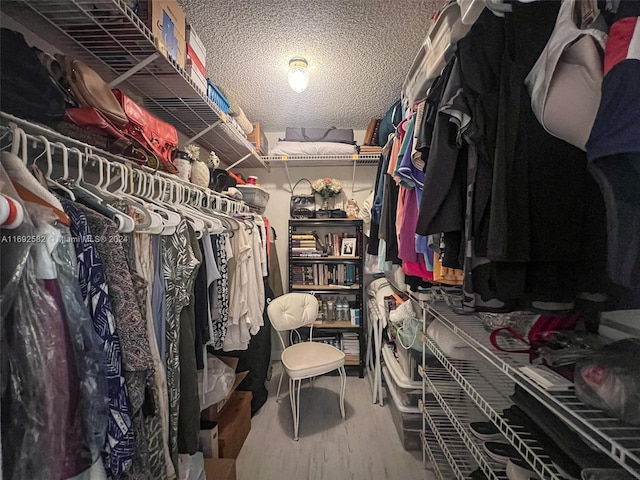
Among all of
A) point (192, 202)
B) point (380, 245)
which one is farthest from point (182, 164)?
point (380, 245)

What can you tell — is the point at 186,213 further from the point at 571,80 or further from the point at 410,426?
the point at 410,426

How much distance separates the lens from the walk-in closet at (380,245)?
509mm

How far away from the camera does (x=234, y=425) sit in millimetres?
1596

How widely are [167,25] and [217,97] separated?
21.3 inches

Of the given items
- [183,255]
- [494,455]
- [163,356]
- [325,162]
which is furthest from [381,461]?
[325,162]

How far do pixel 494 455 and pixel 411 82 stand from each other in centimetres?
148

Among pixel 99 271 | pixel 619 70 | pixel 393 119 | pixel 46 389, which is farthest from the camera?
pixel 393 119

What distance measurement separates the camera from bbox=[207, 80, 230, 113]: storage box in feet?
5.00

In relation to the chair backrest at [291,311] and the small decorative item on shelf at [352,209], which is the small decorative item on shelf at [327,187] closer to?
the small decorative item on shelf at [352,209]

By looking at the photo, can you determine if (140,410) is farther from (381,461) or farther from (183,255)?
(381,461)

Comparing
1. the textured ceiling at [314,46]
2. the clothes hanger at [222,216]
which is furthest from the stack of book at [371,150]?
the clothes hanger at [222,216]

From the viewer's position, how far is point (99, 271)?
645mm

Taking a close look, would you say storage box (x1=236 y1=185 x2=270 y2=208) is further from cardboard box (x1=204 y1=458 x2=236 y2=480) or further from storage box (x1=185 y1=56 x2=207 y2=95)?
cardboard box (x1=204 y1=458 x2=236 y2=480)

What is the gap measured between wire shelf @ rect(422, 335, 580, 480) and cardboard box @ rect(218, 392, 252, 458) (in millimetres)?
1168
